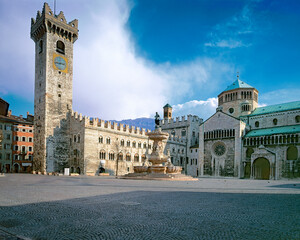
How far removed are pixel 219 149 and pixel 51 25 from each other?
4309cm

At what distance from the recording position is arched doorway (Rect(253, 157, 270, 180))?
46.6m

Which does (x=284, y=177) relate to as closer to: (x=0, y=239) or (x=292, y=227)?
(x=292, y=227)

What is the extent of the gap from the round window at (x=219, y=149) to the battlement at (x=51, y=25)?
127 ft

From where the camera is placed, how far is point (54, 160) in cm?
4559

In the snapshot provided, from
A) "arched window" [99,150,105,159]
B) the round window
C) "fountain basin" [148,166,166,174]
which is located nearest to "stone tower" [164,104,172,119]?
the round window

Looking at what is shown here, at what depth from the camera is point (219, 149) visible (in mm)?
53625

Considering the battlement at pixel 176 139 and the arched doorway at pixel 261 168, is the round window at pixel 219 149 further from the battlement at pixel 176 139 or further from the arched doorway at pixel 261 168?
the battlement at pixel 176 139

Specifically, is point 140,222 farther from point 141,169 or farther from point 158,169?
point 141,169

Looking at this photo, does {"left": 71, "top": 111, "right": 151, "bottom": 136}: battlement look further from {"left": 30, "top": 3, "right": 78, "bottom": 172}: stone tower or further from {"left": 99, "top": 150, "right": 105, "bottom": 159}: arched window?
{"left": 99, "top": 150, "right": 105, "bottom": 159}: arched window

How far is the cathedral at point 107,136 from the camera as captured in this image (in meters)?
44.1

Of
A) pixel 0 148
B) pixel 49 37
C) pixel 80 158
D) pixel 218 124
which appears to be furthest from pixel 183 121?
pixel 0 148

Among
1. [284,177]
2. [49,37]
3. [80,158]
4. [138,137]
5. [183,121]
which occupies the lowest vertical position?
[284,177]

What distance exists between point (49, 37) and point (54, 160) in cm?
2379

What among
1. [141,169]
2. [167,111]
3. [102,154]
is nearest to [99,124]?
[102,154]
